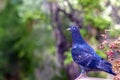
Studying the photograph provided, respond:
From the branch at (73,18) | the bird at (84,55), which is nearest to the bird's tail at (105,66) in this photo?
the bird at (84,55)

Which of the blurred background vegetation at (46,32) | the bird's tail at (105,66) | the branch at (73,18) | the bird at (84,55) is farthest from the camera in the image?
the branch at (73,18)

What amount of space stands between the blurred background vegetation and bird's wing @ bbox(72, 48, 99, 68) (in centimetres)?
187

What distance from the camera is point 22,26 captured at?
515 inches

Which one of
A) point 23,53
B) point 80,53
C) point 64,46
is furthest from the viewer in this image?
point 23,53

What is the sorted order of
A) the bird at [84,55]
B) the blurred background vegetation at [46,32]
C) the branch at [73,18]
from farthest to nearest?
the branch at [73,18]
the blurred background vegetation at [46,32]
the bird at [84,55]

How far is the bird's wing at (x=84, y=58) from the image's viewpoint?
609 centimetres

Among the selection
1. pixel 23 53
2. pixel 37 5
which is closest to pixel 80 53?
pixel 37 5

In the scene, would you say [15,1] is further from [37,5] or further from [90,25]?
[90,25]

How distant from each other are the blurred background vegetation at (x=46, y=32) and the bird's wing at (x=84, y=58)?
1.87 meters

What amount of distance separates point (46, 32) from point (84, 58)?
6171 mm

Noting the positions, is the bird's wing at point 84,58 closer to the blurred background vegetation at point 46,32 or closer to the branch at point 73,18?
the blurred background vegetation at point 46,32

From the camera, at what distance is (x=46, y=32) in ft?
40.4

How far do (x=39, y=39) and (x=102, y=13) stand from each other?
300 centimetres

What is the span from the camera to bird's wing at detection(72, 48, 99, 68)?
609 cm
